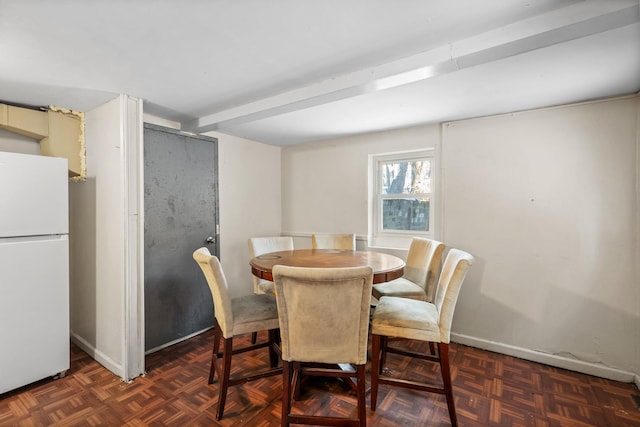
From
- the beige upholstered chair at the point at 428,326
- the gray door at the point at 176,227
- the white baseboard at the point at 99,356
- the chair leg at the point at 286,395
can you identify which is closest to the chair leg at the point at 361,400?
the beige upholstered chair at the point at 428,326

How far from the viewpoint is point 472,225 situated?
2736 millimetres

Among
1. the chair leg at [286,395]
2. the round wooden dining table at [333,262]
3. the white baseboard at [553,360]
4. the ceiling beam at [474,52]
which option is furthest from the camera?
the white baseboard at [553,360]

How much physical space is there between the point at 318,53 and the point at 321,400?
86.9 inches

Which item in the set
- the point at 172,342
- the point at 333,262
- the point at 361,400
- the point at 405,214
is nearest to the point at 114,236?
the point at 172,342

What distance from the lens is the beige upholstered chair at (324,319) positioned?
1.42 metres

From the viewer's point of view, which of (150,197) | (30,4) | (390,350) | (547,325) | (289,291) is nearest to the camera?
(30,4)

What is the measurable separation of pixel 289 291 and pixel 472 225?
6.81ft

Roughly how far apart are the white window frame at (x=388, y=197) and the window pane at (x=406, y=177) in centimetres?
5

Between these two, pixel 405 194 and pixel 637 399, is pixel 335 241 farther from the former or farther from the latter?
pixel 637 399

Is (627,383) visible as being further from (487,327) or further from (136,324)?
(136,324)

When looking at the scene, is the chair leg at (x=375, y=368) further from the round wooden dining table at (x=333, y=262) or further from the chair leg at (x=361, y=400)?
the round wooden dining table at (x=333, y=262)

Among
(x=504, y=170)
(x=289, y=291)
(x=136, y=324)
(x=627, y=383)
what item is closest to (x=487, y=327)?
(x=627, y=383)

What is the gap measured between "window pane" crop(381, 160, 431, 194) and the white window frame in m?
0.05

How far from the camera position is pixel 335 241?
3.22m
